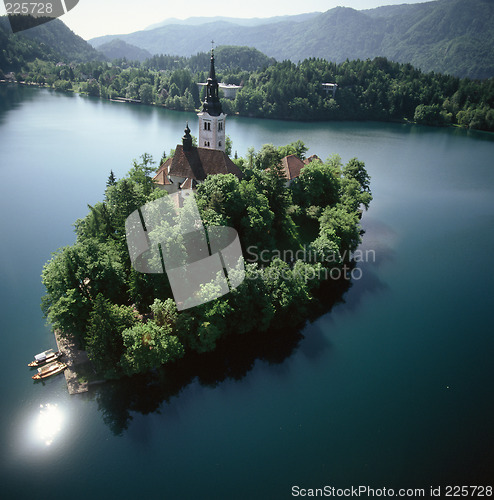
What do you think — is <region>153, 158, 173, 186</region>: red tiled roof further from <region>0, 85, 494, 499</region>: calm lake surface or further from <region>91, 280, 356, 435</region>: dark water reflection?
<region>91, 280, 356, 435</region>: dark water reflection

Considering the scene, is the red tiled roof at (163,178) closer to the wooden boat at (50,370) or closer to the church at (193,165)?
the church at (193,165)

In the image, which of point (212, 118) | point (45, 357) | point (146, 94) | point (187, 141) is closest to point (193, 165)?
point (187, 141)

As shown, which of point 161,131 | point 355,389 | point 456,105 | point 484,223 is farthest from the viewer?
point 456,105

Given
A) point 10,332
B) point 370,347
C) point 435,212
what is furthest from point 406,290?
point 10,332

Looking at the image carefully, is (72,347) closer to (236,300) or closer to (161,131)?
(236,300)

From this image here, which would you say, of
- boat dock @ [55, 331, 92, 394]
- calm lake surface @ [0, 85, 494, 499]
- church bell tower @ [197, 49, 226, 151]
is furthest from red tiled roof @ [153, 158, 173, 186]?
boat dock @ [55, 331, 92, 394]

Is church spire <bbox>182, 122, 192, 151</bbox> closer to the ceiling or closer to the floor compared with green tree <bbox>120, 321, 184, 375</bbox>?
closer to the ceiling

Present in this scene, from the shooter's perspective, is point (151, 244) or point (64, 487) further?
→ point (151, 244)
